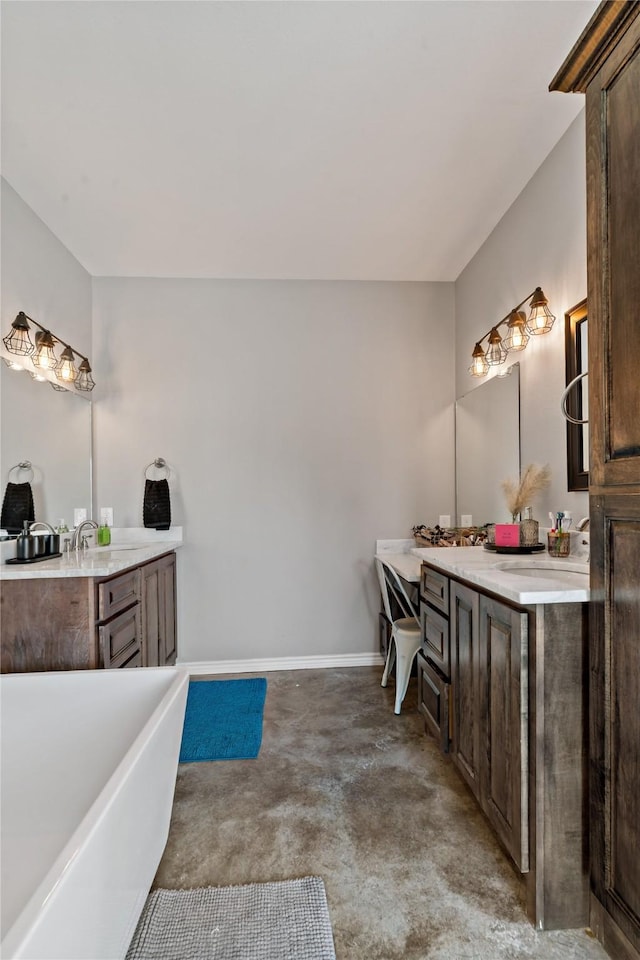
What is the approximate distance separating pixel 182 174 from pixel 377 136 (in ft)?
3.09

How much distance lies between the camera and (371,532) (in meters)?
3.66

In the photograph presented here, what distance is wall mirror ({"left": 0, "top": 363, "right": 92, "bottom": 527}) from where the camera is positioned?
2500 millimetres

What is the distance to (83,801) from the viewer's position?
165 cm

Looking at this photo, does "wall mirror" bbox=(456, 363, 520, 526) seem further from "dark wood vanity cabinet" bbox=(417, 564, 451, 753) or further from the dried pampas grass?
"dark wood vanity cabinet" bbox=(417, 564, 451, 753)

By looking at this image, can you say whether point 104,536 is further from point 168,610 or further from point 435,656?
point 435,656

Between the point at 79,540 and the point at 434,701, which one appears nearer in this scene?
the point at 434,701

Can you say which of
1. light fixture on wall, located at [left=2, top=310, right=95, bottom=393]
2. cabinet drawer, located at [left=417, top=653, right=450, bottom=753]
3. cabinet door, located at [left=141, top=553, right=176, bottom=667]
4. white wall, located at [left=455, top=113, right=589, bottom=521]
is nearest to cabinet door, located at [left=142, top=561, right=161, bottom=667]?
cabinet door, located at [left=141, top=553, right=176, bottom=667]

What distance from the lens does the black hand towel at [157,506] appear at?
3.44 metres

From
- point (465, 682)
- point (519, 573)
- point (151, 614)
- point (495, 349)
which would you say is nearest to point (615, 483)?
point (519, 573)

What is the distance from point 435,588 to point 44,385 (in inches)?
93.0

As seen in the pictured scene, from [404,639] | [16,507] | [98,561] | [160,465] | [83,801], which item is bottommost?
[83,801]

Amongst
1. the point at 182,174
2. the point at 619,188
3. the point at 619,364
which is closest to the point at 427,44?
the point at 619,188

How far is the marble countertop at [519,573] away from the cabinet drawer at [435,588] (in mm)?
47

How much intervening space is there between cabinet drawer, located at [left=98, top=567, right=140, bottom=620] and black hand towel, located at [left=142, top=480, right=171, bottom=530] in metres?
0.82
